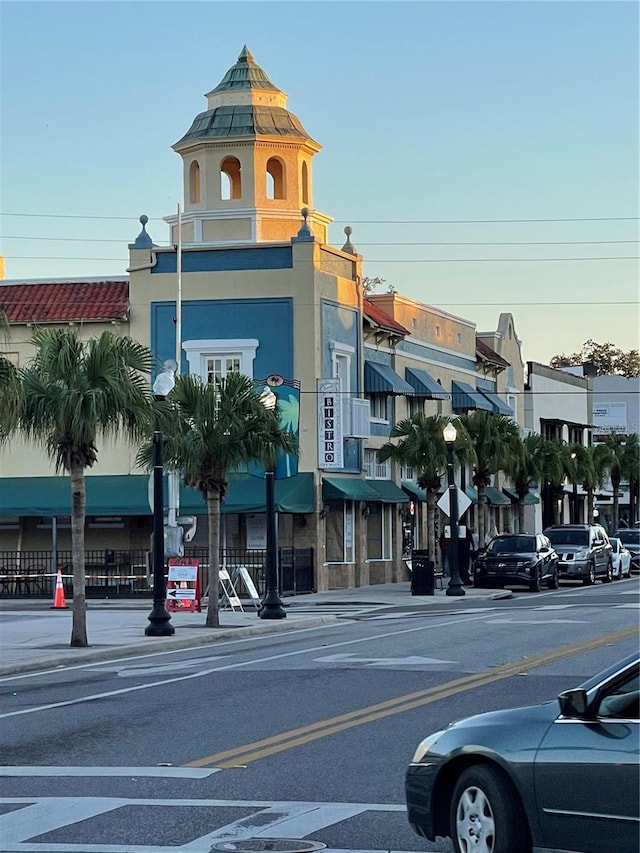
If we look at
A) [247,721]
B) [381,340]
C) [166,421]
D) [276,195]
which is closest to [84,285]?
[276,195]

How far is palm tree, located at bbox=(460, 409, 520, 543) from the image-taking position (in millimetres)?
48594

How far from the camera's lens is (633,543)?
58.4m

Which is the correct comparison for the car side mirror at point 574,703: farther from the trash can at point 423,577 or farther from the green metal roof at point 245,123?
the green metal roof at point 245,123

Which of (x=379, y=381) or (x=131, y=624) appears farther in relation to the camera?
(x=379, y=381)

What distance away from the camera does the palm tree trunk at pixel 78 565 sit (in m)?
22.7

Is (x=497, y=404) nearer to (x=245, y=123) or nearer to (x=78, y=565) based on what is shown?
(x=245, y=123)

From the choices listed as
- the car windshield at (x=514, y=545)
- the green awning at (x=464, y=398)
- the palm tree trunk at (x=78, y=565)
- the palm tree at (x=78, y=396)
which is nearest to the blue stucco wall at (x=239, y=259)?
the car windshield at (x=514, y=545)

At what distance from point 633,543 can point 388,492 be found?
54.7ft

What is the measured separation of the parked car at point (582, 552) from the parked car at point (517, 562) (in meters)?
2.72

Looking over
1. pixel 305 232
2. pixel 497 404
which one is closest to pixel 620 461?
pixel 497 404

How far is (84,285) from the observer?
45.1 meters

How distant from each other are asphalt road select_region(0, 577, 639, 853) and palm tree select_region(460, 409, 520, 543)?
77.3 ft

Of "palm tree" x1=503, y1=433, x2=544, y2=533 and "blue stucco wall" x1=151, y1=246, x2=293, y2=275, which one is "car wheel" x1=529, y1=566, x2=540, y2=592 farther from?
"palm tree" x1=503, y1=433, x2=544, y2=533

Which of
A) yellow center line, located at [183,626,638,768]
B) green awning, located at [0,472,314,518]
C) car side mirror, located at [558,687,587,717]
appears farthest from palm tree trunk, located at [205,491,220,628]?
car side mirror, located at [558,687,587,717]
